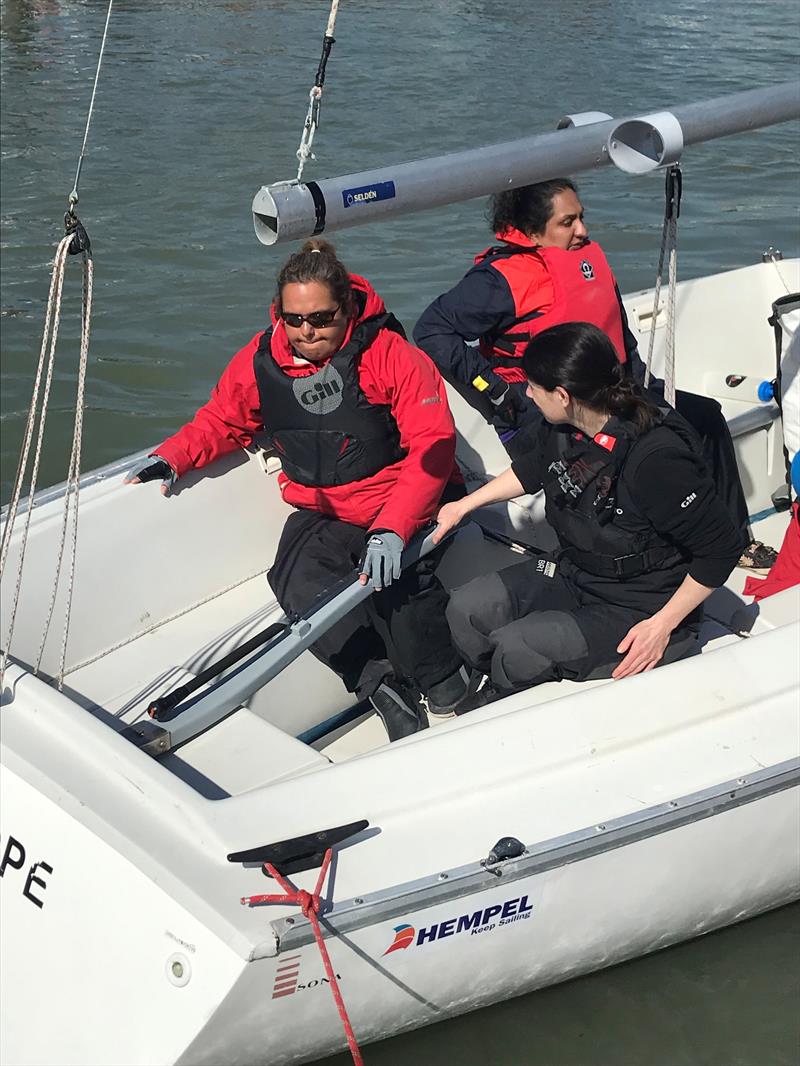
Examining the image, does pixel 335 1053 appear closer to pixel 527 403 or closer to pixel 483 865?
pixel 483 865

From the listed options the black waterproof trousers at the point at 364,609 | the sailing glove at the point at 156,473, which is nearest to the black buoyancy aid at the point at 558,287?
the black waterproof trousers at the point at 364,609

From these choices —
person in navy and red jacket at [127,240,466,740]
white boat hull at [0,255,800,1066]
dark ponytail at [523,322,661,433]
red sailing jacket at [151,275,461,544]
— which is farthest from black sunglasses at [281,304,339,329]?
white boat hull at [0,255,800,1066]

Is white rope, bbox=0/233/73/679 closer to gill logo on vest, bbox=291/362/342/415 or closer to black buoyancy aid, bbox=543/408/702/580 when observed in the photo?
gill logo on vest, bbox=291/362/342/415

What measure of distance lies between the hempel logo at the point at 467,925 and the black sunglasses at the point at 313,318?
1.34 metres

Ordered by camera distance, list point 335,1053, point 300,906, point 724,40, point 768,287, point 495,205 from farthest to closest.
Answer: point 724,40 → point 768,287 → point 495,205 → point 335,1053 → point 300,906

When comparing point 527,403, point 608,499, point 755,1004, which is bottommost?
point 755,1004

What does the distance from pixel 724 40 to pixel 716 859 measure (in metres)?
12.3

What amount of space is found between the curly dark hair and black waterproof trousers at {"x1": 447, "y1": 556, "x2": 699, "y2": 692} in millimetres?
957

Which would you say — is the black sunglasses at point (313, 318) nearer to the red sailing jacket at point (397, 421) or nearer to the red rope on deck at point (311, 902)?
the red sailing jacket at point (397, 421)

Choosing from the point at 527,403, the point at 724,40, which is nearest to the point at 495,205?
the point at 527,403

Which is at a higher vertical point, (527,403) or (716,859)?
(527,403)

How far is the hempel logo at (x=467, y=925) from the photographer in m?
2.37

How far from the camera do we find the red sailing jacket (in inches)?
120

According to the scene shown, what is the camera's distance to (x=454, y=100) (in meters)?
11.2
